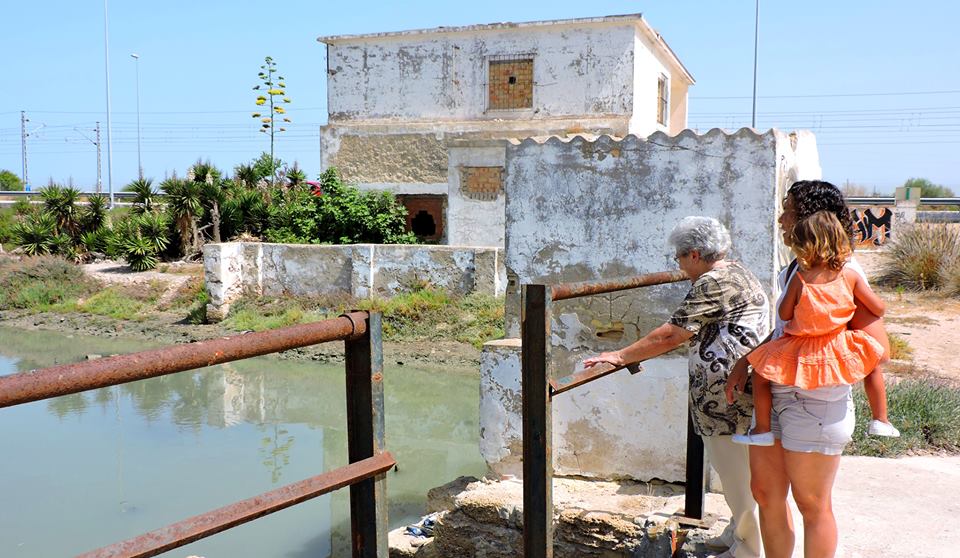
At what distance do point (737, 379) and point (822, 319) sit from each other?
0.44 meters

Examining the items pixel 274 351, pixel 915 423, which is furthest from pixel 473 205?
pixel 274 351

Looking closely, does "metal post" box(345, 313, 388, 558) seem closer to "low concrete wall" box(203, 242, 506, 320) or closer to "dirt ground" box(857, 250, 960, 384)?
"dirt ground" box(857, 250, 960, 384)

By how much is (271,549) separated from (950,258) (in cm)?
1395

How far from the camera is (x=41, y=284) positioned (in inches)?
752

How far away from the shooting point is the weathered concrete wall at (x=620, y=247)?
15.4ft

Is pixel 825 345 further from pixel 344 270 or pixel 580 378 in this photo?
pixel 344 270

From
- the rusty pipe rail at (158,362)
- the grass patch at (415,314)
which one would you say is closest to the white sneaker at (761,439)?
the rusty pipe rail at (158,362)

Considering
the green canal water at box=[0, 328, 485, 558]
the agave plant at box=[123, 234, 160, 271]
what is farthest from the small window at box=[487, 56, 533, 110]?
the green canal water at box=[0, 328, 485, 558]

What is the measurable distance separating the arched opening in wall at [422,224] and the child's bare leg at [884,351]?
707 inches

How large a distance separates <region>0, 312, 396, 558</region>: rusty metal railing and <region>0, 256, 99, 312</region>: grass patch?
1885 centimetres

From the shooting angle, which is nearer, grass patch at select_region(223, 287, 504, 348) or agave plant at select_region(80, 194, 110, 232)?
grass patch at select_region(223, 287, 504, 348)

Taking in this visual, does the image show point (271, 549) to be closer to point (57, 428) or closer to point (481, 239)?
point (57, 428)

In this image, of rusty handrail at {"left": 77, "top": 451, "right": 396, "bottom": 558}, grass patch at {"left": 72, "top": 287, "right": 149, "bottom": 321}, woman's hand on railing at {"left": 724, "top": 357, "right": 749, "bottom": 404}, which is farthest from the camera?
grass patch at {"left": 72, "top": 287, "right": 149, "bottom": 321}

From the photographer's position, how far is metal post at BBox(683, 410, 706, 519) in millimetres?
3695
